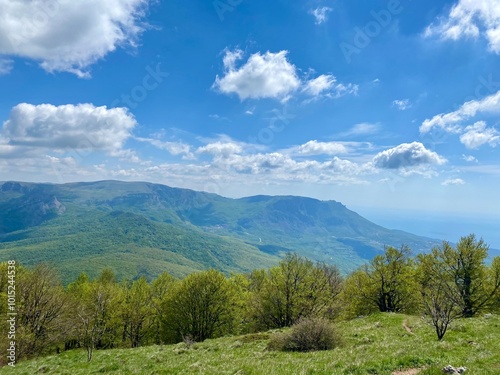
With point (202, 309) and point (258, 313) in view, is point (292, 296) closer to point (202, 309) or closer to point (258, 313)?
point (258, 313)

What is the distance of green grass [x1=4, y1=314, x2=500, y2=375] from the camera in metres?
13.0

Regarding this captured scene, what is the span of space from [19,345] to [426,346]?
149 feet

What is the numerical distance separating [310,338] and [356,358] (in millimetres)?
6564

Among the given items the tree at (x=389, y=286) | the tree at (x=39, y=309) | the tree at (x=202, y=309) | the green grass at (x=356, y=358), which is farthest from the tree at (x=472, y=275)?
the tree at (x=39, y=309)

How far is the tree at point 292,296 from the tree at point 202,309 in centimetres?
612

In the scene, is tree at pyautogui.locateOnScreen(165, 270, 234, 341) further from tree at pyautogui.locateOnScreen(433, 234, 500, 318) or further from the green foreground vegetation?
tree at pyautogui.locateOnScreen(433, 234, 500, 318)

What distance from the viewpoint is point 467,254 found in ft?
146

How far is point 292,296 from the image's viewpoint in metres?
47.4

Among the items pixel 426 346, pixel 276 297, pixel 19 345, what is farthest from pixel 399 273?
pixel 19 345

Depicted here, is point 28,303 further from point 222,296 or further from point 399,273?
point 399,273

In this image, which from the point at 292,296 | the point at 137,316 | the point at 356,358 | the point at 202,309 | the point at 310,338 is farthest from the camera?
the point at 137,316

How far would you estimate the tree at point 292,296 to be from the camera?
155 ft

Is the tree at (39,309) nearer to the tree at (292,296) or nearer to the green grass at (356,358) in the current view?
the green grass at (356,358)

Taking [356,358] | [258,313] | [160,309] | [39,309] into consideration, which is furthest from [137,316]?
[356,358]
